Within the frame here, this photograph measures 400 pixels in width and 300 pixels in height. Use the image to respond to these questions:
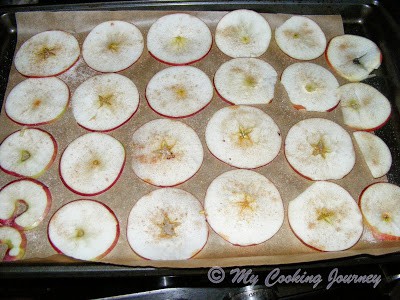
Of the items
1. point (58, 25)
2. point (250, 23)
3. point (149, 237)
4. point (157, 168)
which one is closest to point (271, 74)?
point (250, 23)

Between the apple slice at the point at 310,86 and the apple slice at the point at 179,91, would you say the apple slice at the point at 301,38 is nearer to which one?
the apple slice at the point at 310,86

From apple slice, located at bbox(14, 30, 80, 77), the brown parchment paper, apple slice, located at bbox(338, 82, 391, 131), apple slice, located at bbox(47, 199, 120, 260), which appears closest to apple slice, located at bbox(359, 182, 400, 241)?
the brown parchment paper

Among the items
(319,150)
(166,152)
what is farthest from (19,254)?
(319,150)

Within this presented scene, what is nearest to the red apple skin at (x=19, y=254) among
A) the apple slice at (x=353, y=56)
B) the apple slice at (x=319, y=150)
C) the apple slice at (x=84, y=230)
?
the apple slice at (x=84, y=230)

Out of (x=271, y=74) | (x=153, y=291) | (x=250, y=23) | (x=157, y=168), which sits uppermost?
(x=250, y=23)

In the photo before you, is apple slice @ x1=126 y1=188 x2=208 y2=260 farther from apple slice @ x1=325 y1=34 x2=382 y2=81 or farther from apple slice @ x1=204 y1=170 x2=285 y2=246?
apple slice @ x1=325 y1=34 x2=382 y2=81

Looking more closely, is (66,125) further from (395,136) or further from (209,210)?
(395,136)
